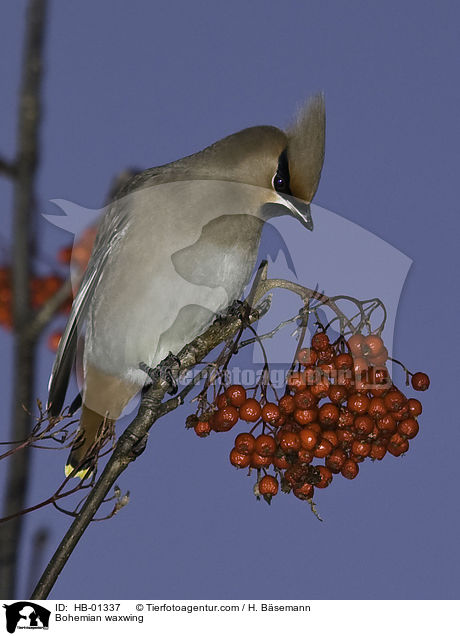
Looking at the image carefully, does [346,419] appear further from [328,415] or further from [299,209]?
[299,209]

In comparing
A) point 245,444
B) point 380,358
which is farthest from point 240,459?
point 380,358

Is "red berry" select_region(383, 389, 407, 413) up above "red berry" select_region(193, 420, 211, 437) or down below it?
above

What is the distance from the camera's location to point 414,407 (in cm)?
109

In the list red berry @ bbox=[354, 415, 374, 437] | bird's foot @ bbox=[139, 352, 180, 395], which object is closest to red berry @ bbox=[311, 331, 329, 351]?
red berry @ bbox=[354, 415, 374, 437]

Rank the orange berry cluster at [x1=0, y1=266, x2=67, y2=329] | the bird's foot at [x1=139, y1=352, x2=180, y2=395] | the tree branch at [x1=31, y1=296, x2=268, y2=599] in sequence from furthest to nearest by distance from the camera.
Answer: the orange berry cluster at [x1=0, y1=266, x2=67, y2=329] → the bird's foot at [x1=139, y1=352, x2=180, y2=395] → the tree branch at [x1=31, y1=296, x2=268, y2=599]

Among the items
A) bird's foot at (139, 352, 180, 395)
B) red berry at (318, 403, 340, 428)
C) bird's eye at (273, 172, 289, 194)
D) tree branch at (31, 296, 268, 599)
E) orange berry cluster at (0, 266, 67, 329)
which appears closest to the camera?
tree branch at (31, 296, 268, 599)

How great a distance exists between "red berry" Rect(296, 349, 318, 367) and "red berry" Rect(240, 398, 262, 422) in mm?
85

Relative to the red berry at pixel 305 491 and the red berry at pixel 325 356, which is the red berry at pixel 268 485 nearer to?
the red berry at pixel 305 491

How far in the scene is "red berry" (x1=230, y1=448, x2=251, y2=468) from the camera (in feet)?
3.48

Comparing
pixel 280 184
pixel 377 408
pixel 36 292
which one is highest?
pixel 280 184

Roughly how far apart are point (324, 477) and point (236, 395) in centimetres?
16

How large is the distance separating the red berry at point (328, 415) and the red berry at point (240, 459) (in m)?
0.11

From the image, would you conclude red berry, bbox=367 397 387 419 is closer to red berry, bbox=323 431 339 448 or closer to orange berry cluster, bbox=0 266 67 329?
red berry, bbox=323 431 339 448
